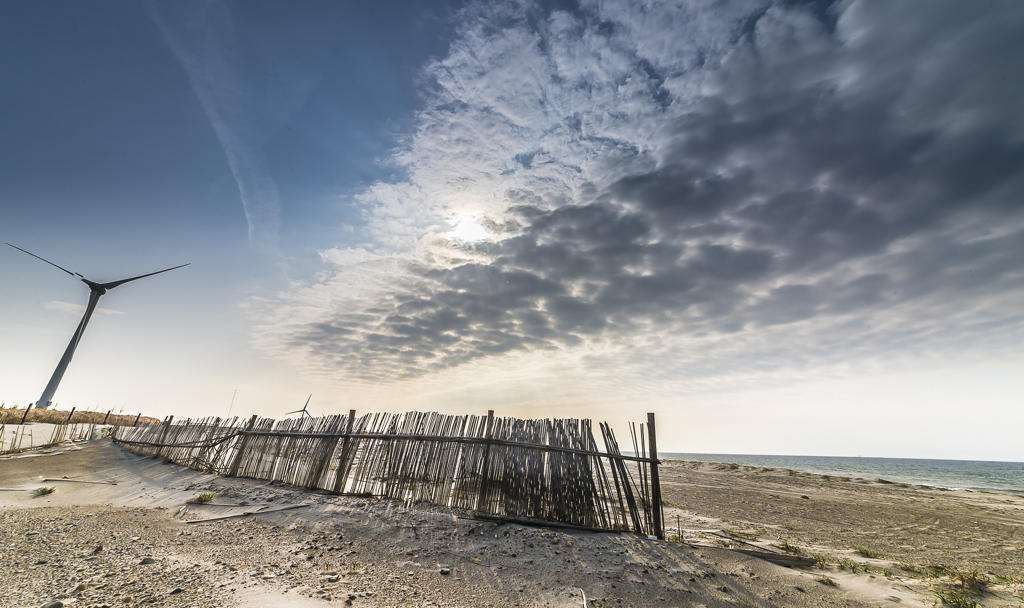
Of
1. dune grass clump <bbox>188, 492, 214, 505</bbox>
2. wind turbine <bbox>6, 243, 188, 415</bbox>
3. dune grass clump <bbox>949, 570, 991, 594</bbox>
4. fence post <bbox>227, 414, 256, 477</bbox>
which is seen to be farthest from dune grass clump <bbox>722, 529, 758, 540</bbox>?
wind turbine <bbox>6, 243, 188, 415</bbox>

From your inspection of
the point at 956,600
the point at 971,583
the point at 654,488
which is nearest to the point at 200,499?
the point at 654,488

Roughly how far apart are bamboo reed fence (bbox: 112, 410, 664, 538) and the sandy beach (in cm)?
36

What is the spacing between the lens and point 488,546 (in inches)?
198

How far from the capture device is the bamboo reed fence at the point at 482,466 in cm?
605

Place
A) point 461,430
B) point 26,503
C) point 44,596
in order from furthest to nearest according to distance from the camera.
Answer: point 461,430 → point 26,503 → point 44,596

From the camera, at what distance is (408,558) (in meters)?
4.58

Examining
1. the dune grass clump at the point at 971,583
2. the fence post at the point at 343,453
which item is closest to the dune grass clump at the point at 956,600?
the dune grass clump at the point at 971,583

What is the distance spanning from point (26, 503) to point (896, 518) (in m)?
17.8

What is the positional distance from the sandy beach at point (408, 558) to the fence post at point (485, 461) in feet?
1.34

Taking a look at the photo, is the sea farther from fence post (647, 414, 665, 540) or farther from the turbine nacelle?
the turbine nacelle

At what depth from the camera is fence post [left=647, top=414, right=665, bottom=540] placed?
5852mm

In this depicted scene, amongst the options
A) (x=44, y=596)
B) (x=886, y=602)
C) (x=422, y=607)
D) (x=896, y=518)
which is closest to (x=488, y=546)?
(x=422, y=607)

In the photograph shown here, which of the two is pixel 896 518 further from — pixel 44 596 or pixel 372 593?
pixel 44 596

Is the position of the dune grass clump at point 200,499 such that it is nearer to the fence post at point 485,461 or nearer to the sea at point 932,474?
the fence post at point 485,461
